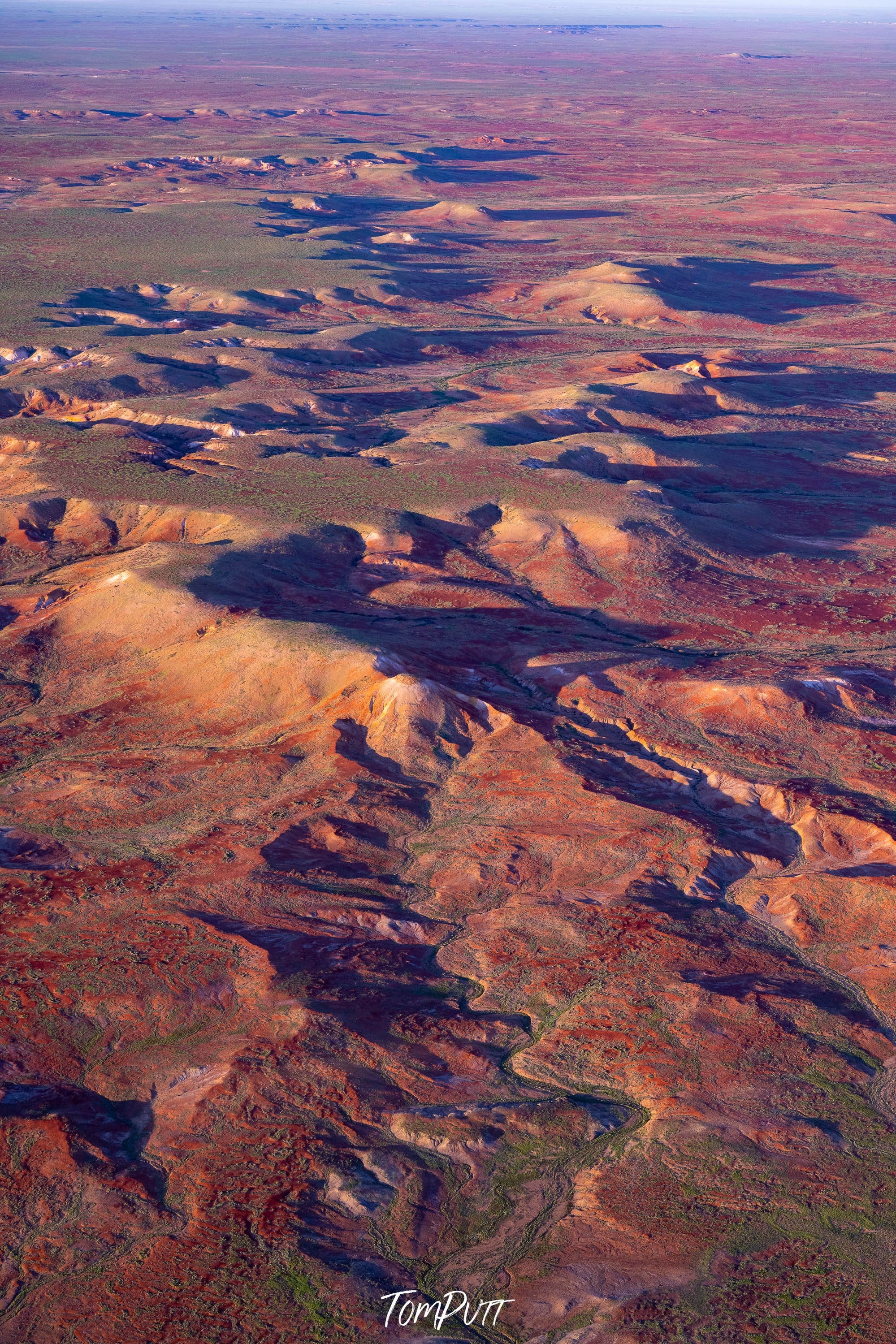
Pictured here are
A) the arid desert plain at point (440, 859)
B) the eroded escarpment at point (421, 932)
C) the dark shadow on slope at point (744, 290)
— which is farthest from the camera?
the dark shadow on slope at point (744, 290)

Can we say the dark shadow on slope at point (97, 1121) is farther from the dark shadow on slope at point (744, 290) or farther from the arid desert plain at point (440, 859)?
the dark shadow on slope at point (744, 290)

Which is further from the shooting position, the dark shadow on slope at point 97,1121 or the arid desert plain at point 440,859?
the dark shadow on slope at point 97,1121

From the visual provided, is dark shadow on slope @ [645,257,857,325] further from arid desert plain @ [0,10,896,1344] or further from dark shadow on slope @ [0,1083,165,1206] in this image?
dark shadow on slope @ [0,1083,165,1206]

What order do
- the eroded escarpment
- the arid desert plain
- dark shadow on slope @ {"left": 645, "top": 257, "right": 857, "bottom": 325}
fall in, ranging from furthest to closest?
dark shadow on slope @ {"left": 645, "top": 257, "right": 857, "bottom": 325}, the eroded escarpment, the arid desert plain

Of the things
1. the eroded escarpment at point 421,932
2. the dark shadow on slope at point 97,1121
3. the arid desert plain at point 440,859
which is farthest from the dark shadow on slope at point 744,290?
the dark shadow on slope at point 97,1121

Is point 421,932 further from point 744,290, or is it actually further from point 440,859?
point 744,290

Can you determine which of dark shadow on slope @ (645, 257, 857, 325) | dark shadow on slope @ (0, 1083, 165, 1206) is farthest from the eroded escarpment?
dark shadow on slope @ (645, 257, 857, 325)

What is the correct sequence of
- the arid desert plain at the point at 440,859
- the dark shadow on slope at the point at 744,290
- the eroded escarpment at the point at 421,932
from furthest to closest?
the dark shadow on slope at the point at 744,290 → the eroded escarpment at the point at 421,932 → the arid desert plain at the point at 440,859

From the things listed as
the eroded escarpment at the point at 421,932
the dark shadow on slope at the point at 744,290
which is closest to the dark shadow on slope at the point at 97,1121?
the eroded escarpment at the point at 421,932

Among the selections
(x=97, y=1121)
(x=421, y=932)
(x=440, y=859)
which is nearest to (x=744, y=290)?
(x=440, y=859)

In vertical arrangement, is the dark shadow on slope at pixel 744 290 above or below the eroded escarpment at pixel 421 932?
above
